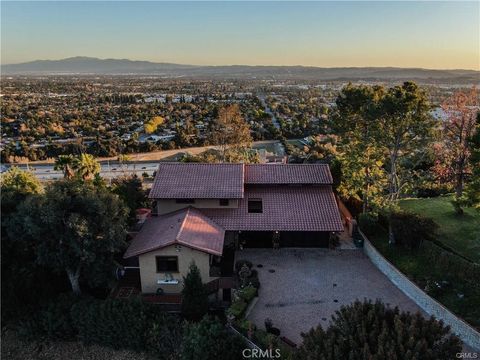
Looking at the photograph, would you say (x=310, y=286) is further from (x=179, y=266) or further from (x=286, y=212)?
(x=179, y=266)

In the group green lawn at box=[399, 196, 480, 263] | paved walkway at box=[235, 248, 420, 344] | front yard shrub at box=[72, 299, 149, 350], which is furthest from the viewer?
green lawn at box=[399, 196, 480, 263]

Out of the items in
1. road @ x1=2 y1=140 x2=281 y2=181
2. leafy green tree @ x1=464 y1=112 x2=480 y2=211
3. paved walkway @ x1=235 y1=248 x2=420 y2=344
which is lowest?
road @ x1=2 y1=140 x2=281 y2=181

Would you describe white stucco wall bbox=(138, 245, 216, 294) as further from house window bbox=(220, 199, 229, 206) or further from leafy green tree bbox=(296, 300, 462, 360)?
leafy green tree bbox=(296, 300, 462, 360)

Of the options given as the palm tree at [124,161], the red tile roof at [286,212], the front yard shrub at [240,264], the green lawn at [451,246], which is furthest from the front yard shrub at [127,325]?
the palm tree at [124,161]

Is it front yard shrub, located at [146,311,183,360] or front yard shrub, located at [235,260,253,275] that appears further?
front yard shrub, located at [235,260,253,275]

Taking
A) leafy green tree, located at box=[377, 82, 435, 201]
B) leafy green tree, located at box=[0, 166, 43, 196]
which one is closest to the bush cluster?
leafy green tree, located at box=[0, 166, 43, 196]

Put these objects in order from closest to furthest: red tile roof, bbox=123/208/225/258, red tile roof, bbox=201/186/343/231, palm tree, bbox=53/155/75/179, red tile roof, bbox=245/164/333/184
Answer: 1. red tile roof, bbox=123/208/225/258
2. red tile roof, bbox=201/186/343/231
3. red tile roof, bbox=245/164/333/184
4. palm tree, bbox=53/155/75/179

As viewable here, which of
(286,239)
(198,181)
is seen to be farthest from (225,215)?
(286,239)

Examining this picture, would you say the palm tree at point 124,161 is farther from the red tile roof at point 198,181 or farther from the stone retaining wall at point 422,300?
the stone retaining wall at point 422,300
